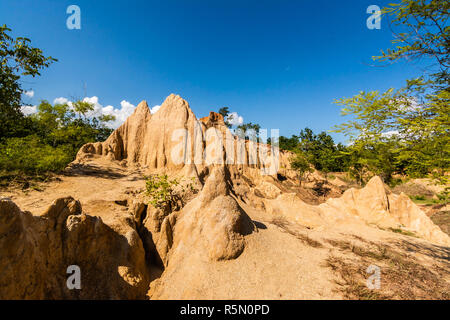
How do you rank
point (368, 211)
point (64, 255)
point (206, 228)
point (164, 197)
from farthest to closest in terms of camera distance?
point (368, 211) < point (164, 197) < point (206, 228) < point (64, 255)

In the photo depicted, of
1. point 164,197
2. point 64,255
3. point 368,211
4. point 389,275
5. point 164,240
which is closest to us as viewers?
point 64,255

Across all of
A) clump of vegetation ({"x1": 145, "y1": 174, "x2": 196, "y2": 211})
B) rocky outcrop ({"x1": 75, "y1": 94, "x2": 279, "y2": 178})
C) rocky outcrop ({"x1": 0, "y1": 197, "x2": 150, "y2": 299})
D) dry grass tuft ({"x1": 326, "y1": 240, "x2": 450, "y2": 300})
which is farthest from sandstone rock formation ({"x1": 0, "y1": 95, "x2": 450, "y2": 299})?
rocky outcrop ({"x1": 75, "y1": 94, "x2": 279, "y2": 178})

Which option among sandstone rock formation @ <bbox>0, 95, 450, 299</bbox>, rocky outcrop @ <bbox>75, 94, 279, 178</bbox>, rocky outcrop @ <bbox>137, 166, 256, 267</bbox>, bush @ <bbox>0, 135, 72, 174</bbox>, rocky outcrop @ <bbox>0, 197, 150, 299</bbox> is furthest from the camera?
rocky outcrop @ <bbox>75, 94, 279, 178</bbox>

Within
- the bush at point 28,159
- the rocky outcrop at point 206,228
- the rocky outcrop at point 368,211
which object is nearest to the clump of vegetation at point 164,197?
the rocky outcrop at point 206,228

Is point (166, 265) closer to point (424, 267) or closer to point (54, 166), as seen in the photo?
point (424, 267)

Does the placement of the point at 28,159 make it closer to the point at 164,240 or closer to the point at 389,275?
the point at 164,240

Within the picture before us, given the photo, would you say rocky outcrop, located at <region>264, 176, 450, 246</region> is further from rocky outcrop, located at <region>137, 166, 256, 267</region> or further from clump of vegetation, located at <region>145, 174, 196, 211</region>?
clump of vegetation, located at <region>145, 174, 196, 211</region>

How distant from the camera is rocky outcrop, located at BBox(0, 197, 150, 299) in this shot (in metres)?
3.20

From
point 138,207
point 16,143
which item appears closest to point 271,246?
point 138,207

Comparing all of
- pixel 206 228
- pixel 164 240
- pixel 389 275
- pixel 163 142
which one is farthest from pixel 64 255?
pixel 163 142

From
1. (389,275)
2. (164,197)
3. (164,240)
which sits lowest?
(389,275)

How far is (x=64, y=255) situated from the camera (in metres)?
4.34

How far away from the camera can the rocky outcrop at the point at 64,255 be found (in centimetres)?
320

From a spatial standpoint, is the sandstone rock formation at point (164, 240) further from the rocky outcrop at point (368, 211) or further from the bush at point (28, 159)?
the bush at point (28, 159)
